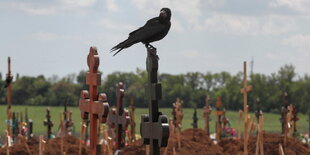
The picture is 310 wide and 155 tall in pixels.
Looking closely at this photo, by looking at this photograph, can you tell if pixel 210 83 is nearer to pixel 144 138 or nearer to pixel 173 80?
pixel 173 80

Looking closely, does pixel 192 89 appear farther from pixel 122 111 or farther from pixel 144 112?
pixel 122 111

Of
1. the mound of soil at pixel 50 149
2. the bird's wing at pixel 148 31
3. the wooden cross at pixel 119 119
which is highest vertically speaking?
the bird's wing at pixel 148 31

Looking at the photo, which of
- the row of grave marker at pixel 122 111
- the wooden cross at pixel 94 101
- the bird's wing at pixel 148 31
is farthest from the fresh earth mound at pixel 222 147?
the bird's wing at pixel 148 31

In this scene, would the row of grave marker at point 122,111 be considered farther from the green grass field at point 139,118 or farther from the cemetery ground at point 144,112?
the cemetery ground at point 144,112

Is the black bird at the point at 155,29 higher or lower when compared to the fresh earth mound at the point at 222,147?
higher

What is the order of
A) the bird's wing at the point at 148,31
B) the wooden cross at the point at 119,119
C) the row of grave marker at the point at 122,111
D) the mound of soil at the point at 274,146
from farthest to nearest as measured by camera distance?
1. the mound of soil at the point at 274,146
2. the wooden cross at the point at 119,119
3. the bird's wing at the point at 148,31
4. the row of grave marker at the point at 122,111

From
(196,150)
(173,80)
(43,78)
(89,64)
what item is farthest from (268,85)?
(89,64)

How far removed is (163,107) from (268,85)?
7.64 m

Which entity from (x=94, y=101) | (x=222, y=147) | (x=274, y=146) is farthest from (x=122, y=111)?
Result: (x=222, y=147)

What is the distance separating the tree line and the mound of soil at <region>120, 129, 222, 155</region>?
23639mm

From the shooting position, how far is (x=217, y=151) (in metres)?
12.8

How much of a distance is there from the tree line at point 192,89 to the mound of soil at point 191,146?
23.6m

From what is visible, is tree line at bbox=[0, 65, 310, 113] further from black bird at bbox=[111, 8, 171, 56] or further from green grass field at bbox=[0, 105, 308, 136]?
black bird at bbox=[111, 8, 171, 56]

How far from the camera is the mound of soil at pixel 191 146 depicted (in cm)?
1136
